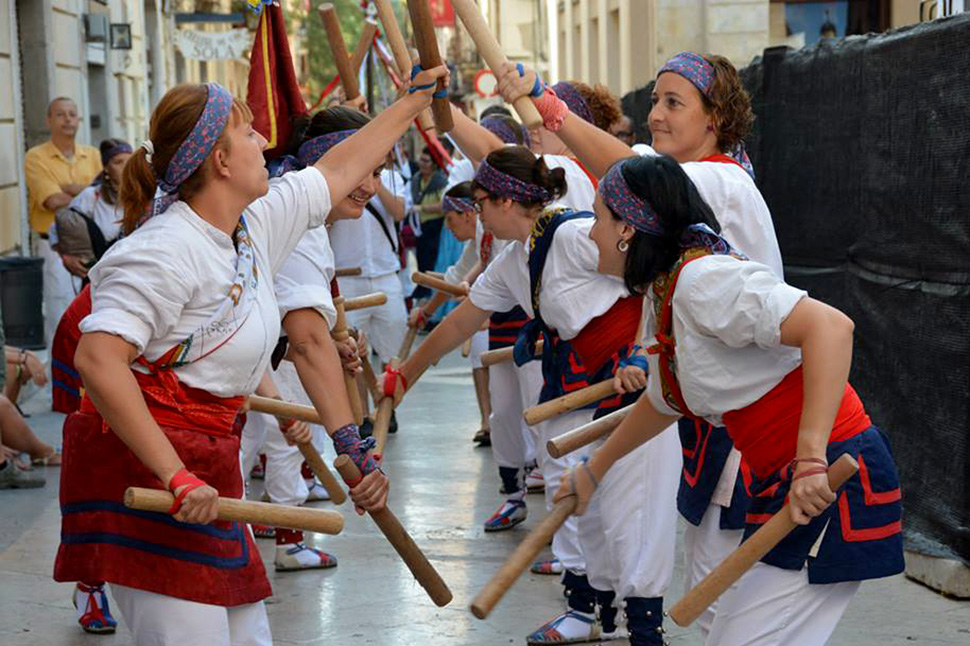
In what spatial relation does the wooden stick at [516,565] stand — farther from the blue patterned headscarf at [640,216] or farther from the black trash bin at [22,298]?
the black trash bin at [22,298]

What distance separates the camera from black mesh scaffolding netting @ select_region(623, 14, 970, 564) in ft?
20.0

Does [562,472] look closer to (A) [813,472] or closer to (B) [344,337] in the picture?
(B) [344,337]

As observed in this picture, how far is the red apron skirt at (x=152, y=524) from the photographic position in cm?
360

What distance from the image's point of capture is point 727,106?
479cm

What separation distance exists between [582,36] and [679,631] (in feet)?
82.8

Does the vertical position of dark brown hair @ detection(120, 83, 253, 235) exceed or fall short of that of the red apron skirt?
it exceeds it

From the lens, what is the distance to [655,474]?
536cm

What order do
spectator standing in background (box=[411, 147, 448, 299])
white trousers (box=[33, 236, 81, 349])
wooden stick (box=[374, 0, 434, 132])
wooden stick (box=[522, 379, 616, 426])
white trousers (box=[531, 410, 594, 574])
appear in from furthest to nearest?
spectator standing in background (box=[411, 147, 448, 299])
white trousers (box=[33, 236, 81, 349])
white trousers (box=[531, 410, 594, 574])
wooden stick (box=[522, 379, 616, 426])
wooden stick (box=[374, 0, 434, 132])

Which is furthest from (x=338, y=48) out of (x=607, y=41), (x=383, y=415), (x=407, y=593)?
(x=607, y=41)

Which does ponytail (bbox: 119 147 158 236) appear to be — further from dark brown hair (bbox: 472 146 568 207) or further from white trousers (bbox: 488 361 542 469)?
white trousers (bbox: 488 361 542 469)

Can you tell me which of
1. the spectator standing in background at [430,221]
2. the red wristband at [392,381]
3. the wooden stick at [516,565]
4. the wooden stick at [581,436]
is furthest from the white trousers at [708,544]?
the spectator standing in background at [430,221]

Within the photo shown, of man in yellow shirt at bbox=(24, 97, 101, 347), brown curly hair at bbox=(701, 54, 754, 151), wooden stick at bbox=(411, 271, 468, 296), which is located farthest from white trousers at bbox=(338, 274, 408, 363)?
brown curly hair at bbox=(701, 54, 754, 151)

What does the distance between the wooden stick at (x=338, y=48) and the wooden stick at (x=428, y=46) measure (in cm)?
104

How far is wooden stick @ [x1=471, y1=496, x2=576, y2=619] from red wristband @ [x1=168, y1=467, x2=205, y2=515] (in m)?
0.81
